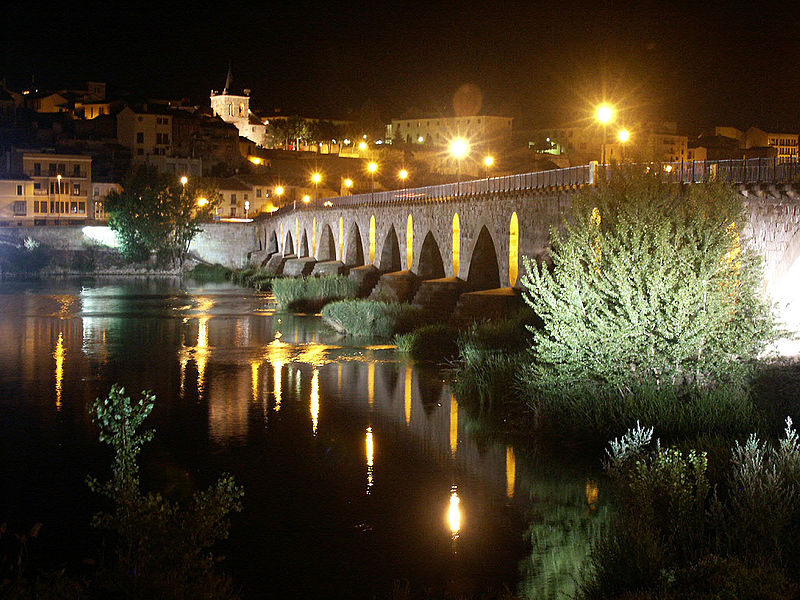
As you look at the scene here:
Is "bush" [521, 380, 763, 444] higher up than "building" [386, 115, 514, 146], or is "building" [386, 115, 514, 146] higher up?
"building" [386, 115, 514, 146]

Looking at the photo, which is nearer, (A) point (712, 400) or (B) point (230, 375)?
(A) point (712, 400)

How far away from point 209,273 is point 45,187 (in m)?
23.6

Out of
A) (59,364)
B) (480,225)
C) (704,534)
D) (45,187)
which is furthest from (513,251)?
(45,187)

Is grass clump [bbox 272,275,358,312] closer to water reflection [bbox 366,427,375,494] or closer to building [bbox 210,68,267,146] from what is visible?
water reflection [bbox 366,427,375,494]

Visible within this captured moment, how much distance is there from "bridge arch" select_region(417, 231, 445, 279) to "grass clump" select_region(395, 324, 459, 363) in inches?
555

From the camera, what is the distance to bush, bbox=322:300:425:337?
34750 mm

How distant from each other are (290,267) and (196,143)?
183 feet

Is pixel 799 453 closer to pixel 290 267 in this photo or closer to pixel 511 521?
pixel 511 521

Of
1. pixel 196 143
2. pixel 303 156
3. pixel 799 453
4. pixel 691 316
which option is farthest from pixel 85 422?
pixel 303 156

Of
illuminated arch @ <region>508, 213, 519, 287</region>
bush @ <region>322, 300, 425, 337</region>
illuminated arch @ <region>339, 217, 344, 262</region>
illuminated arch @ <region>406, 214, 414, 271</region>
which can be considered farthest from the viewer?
illuminated arch @ <region>339, 217, 344, 262</region>

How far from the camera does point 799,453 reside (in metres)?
12.8

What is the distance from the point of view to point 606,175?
25312 mm

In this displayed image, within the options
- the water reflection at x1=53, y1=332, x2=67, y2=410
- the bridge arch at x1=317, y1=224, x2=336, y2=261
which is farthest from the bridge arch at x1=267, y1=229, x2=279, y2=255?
the water reflection at x1=53, y1=332, x2=67, y2=410

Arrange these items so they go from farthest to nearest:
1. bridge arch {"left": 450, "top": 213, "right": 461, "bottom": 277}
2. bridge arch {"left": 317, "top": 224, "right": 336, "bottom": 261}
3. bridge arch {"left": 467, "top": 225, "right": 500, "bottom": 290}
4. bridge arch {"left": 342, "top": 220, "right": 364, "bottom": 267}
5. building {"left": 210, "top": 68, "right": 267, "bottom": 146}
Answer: building {"left": 210, "top": 68, "right": 267, "bottom": 146} < bridge arch {"left": 317, "top": 224, "right": 336, "bottom": 261} < bridge arch {"left": 342, "top": 220, "right": 364, "bottom": 267} < bridge arch {"left": 450, "top": 213, "right": 461, "bottom": 277} < bridge arch {"left": 467, "top": 225, "right": 500, "bottom": 290}
